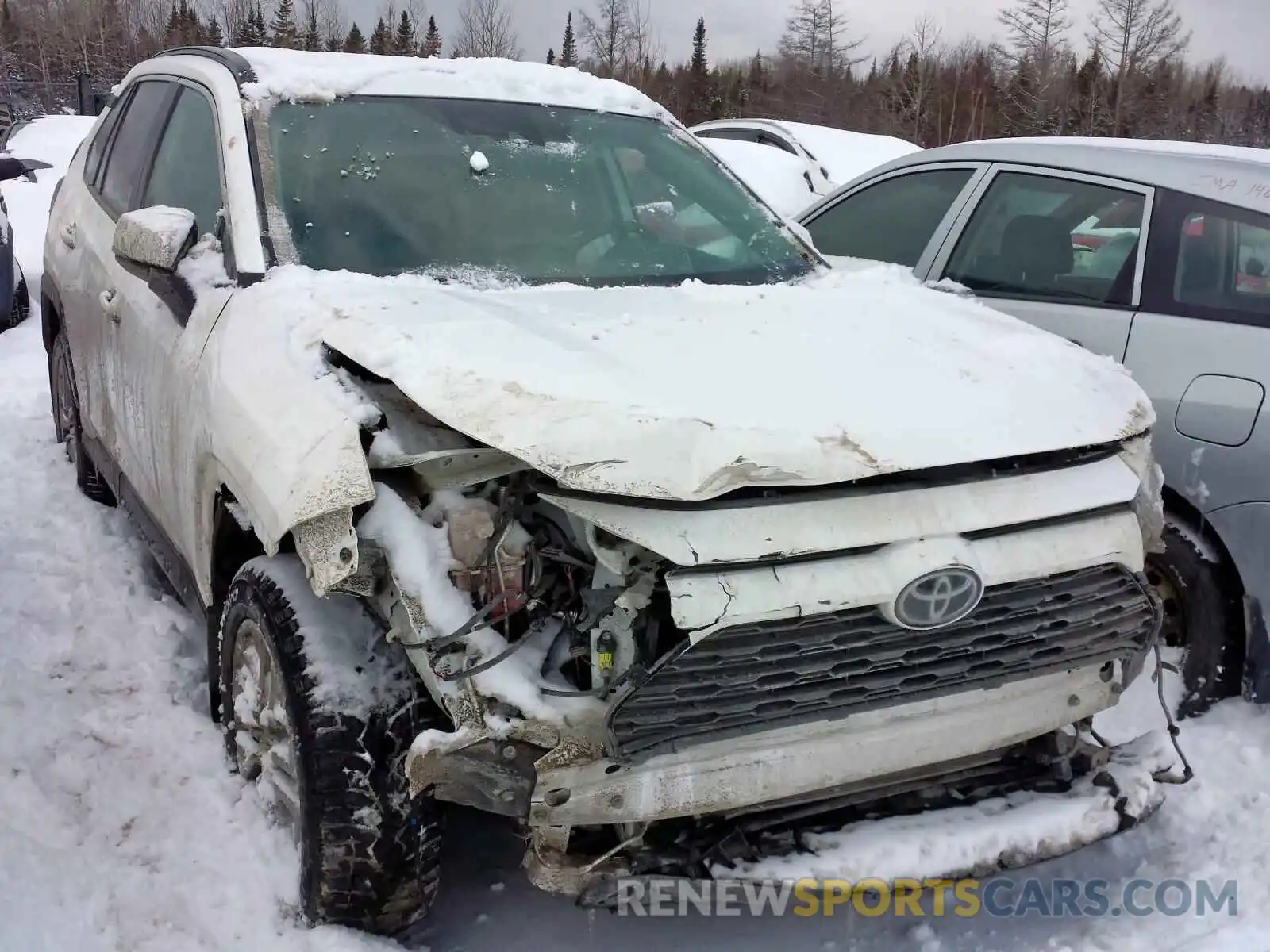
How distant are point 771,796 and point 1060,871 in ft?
3.82

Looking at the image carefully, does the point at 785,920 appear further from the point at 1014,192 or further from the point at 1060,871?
the point at 1014,192

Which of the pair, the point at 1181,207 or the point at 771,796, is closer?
the point at 771,796

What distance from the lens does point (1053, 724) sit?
240 centimetres

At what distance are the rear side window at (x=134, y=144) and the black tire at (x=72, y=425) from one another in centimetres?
82

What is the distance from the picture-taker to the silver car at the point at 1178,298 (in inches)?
123

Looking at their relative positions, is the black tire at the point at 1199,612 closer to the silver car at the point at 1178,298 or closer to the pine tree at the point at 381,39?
the silver car at the point at 1178,298

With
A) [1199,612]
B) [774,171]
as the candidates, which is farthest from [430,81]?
[774,171]

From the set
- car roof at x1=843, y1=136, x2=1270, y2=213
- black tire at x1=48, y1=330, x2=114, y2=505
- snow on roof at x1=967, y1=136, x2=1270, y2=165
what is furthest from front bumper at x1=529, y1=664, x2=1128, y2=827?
black tire at x1=48, y1=330, x2=114, y2=505

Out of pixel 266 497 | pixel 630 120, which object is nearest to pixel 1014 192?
pixel 630 120

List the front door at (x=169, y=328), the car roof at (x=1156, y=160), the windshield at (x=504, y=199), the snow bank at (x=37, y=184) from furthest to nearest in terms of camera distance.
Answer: the snow bank at (x=37, y=184) → the car roof at (x=1156, y=160) → the windshield at (x=504, y=199) → the front door at (x=169, y=328)

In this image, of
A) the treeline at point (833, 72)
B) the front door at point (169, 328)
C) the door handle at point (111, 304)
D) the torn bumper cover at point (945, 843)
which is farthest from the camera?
the treeline at point (833, 72)

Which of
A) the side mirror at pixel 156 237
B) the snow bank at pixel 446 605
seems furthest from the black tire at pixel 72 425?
the snow bank at pixel 446 605

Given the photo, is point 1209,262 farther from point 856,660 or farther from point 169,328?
point 169,328

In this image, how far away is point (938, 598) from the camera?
209 cm
